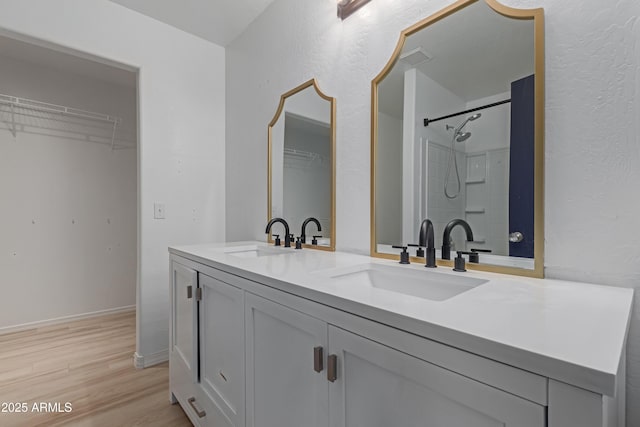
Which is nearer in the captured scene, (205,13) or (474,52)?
(474,52)

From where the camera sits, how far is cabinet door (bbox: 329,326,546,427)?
469 millimetres

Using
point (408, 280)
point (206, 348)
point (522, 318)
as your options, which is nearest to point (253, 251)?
point (206, 348)

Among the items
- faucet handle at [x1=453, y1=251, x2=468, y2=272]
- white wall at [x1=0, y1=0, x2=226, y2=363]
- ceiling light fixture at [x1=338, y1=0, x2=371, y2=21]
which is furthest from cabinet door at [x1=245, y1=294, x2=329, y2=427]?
white wall at [x1=0, y1=0, x2=226, y2=363]

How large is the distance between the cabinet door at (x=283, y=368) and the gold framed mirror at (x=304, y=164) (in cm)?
72

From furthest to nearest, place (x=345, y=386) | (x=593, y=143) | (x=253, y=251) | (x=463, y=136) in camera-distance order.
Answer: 1. (x=253, y=251)
2. (x=463, y=136)
3. (x=593, y=143)
4. (x=345, y=386)

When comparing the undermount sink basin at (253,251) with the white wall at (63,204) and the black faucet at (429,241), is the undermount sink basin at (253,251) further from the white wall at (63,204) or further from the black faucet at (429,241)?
the white wall at (63,204)

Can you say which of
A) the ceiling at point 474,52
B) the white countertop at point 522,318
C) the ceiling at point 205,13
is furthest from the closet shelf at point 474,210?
the ceiling at point 205,13

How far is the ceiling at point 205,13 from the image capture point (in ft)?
6.77

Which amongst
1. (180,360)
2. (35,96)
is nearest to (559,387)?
(180,360)

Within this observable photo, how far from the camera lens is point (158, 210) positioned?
224 centimetres

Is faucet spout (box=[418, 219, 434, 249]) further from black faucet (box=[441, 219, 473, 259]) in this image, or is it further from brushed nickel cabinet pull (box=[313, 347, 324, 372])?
brushed nickel cabinet pull (box=[313, 347, 324, 372])

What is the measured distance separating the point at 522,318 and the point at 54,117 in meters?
3.87

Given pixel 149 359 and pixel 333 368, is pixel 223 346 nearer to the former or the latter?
pixel 333 368

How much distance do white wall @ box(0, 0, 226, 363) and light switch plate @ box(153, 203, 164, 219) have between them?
0.03m
